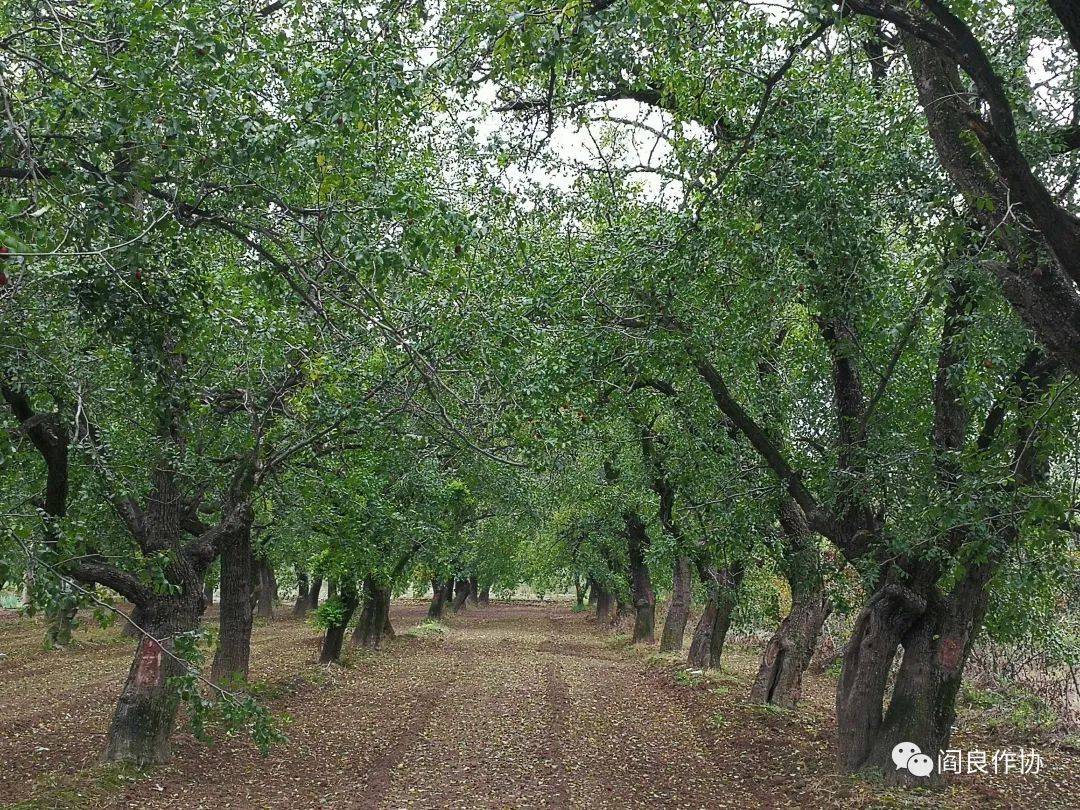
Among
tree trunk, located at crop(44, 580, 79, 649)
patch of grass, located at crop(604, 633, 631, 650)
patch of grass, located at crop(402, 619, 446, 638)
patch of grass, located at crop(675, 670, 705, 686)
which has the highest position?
tree trunk, located at crop(44, 580, 79, 649)

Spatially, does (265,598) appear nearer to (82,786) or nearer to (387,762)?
(387,762)

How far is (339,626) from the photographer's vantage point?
21688mm

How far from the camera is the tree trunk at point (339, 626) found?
21391 millimetres

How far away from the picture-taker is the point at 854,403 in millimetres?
10336

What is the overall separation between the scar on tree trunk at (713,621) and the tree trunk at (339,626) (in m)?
8.93

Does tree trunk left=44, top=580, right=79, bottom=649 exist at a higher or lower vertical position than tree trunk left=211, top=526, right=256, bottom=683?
higher

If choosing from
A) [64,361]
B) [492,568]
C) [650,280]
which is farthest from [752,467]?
[492,568]

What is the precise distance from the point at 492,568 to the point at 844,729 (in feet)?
105

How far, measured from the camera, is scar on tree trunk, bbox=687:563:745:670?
19203mm

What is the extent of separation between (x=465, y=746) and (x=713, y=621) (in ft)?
30.0

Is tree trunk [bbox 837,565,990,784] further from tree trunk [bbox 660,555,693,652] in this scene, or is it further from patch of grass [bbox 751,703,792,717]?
tree trunk [bbox 660,555,693,652]

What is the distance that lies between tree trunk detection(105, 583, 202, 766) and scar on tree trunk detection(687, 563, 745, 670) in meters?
11.9

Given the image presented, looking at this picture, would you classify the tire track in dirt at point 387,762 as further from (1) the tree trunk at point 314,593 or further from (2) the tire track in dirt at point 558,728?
(1) the tree trunk at point 314,593

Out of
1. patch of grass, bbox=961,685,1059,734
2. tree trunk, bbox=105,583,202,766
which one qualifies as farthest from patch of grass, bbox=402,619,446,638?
tree trunk, bbox=105,583,202,766
